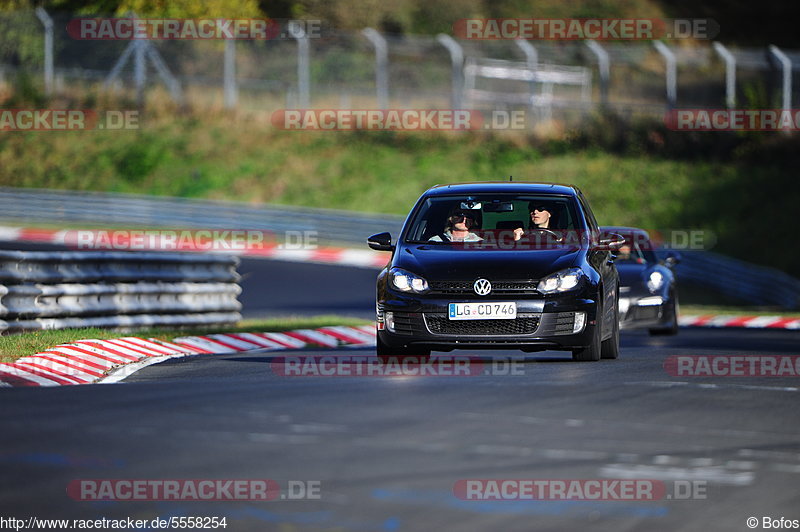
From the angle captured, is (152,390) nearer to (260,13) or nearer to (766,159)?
(766,159)

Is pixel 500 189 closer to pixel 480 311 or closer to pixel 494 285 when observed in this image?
pixel 494 285

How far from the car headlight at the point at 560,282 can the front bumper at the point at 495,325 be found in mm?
78

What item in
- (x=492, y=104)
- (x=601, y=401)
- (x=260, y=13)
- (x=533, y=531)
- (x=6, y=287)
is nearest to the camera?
(x=533, y=531)

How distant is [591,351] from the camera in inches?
506

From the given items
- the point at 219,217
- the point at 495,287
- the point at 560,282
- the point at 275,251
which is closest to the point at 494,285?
the point at 495,287

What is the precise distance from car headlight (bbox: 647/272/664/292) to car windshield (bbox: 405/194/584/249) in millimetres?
5880

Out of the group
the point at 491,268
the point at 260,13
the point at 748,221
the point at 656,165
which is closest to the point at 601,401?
the point at 491,268

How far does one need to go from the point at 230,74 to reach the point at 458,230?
1317 inches

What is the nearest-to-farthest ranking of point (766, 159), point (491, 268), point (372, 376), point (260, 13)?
point (372, 376) < point (491, 268) < point (766, 159) < point (260, 13)

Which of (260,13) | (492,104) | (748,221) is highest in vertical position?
(260,13)

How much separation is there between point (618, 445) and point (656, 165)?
122 ft

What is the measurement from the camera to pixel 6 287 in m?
14.9

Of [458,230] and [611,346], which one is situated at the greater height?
[458,230]

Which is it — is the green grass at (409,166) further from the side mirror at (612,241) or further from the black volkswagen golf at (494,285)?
the black volkswagen golf at (494,285)
